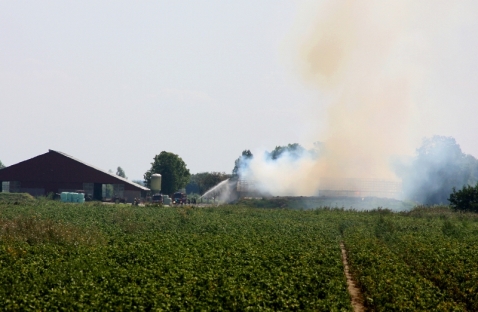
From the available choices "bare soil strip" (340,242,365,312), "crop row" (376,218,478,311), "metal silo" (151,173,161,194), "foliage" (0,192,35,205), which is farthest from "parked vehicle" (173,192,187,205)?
"bare soil strip" (340,242,365,312)

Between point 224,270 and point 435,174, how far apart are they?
10172 centimetres

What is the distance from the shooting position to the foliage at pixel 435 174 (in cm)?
11438

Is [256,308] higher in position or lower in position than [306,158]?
lower

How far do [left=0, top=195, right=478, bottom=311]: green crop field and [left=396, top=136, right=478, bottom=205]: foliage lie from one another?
75.1 meters

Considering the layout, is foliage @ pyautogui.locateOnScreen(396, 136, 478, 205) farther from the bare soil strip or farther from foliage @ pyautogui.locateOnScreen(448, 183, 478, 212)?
the bare soil strip

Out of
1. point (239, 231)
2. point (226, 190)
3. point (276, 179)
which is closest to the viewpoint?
point (239, 231)

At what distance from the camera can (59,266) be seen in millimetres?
22500

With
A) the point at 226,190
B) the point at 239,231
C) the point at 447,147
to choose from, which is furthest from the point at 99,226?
the point at 447,147

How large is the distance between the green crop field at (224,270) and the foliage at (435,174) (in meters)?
75.1

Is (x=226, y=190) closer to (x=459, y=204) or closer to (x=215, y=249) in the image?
(x=459, y=204)

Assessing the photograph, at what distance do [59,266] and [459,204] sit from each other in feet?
178

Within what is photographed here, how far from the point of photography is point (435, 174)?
118m

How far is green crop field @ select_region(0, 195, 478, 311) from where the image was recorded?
17844 mm

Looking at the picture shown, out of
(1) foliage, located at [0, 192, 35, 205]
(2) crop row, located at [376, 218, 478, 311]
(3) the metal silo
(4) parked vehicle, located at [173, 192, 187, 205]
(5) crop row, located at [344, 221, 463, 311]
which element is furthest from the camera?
(3) the metal silo
